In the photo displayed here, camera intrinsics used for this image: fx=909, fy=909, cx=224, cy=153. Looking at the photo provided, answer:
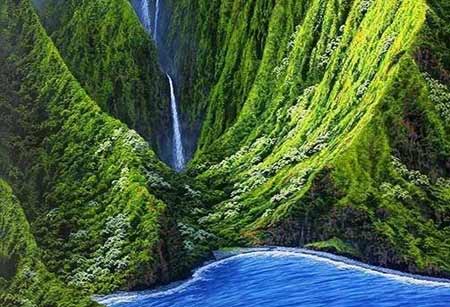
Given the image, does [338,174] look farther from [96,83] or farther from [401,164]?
[96,83]

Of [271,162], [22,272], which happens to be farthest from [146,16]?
[22,272]

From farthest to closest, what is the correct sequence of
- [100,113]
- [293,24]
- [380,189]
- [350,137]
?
[293,24]
[100,113]
[350,137]
[380,189]

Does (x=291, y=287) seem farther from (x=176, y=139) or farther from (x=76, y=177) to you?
(x=176, y=139)

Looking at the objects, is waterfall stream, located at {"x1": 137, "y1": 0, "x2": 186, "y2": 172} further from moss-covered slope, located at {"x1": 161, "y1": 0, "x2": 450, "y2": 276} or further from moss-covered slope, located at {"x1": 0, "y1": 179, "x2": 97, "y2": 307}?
moss-covered slope, located at {"x1": 0, "y1": 179, "x2": 97, "y2": 307}

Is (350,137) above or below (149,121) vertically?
below

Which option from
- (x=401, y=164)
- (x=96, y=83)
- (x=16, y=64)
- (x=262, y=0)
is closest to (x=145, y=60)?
(x=96, y=83)

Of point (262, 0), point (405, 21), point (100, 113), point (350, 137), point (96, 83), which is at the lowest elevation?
point (350, 137)

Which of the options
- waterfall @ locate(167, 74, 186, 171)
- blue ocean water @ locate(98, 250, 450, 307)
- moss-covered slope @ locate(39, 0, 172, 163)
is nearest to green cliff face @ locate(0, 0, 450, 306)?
blue ocean water @ locate(98, 250, 450, 307)

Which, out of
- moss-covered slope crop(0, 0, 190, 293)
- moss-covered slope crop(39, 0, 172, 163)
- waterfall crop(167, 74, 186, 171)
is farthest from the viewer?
moss-covered slope crop(39, 0, 172, 163)
